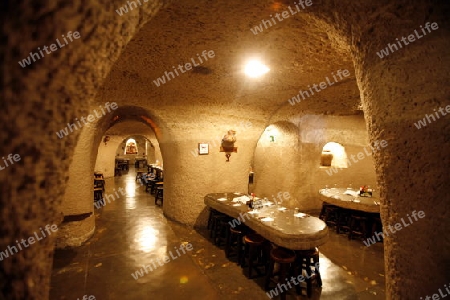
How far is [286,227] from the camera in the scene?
3979 mm

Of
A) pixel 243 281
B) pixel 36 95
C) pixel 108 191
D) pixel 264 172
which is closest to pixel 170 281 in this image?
pixel 243 281

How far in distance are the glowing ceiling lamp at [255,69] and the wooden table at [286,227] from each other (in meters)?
2.77

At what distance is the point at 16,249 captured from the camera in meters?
0.92

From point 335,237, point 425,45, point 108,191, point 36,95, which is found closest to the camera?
point 36,95

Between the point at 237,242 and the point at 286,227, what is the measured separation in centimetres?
132

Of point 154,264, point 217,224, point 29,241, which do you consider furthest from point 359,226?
point 29,241

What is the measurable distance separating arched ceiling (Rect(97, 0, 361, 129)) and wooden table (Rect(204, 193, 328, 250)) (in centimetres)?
265

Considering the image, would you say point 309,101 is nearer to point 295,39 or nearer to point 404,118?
point 295,39

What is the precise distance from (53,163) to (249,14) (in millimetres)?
2691

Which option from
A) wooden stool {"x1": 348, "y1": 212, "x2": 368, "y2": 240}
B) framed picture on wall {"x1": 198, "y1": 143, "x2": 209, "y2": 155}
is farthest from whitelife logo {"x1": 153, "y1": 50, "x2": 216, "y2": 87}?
wooden stool {"x1": 348, "y1": 212, "x2": 368, "y2": 240}

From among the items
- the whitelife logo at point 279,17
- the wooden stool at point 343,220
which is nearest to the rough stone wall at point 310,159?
the wooden stool at point 343,220

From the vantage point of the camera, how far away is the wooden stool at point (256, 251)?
14.4ft

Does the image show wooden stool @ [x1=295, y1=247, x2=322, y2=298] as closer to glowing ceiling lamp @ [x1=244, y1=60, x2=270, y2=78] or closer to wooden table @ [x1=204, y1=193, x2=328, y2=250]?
wooden table @ [x1=204, y1=193, x2=328, y2=250]

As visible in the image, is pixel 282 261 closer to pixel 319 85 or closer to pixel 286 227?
pixel 286 227
